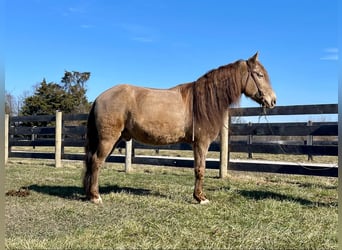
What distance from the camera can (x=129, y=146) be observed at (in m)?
10.0

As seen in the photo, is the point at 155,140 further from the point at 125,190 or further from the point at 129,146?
the point at 129,146

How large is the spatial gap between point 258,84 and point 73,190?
3805 millimetres

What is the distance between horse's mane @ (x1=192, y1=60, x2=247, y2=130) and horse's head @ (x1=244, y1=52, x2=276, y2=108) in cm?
14

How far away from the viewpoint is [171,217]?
14.8ft

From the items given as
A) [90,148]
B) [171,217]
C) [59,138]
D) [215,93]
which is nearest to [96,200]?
[90,148]

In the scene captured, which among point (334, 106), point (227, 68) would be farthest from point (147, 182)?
point (334, 106)

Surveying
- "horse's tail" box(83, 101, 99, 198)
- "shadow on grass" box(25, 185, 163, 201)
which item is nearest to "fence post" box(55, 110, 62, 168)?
"shadow on grass" box(25, 185, 163, 201)

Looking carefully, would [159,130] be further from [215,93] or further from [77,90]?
[77,90]

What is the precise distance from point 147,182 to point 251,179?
2350 mm

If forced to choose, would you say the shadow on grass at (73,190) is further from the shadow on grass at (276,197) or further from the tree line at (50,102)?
the tree line at (50,102)

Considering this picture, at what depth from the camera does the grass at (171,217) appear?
11.7ft

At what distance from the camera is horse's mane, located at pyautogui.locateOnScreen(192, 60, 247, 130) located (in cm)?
585

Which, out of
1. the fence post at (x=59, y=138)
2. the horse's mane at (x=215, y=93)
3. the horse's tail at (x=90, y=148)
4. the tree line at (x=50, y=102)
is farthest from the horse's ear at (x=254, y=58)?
the tree line at (x=50, y=102)

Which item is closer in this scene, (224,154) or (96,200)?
(96,200)
